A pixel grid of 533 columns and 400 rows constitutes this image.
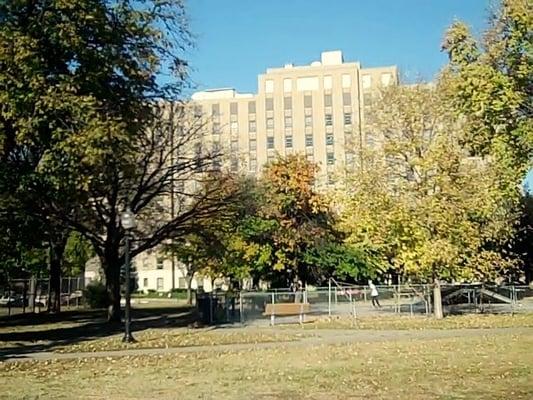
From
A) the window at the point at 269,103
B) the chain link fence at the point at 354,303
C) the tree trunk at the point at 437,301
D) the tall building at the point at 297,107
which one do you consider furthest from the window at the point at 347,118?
the tree trunk at the point at 437,301

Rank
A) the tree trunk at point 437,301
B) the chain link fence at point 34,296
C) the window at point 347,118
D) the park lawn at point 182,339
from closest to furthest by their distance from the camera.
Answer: the park lawn at point 182,339, the tree trunk at point 437,301, the chain link fence at point 34,296, the window at point 347,118

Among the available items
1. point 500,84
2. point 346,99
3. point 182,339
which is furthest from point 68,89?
point 346,99

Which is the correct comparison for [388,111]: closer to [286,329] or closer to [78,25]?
[286,329]

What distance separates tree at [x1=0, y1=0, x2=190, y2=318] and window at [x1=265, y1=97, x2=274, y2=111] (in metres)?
118

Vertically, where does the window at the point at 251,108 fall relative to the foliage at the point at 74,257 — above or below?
above

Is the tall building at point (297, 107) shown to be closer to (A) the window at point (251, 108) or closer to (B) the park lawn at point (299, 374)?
(A) the window at point (251, 108)

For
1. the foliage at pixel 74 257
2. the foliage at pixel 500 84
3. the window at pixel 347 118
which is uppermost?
the window at pixel 347 118

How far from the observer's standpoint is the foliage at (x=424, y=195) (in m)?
32.1

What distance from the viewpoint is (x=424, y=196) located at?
32.8 meters

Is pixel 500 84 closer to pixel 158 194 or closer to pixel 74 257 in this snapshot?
pixel 158 194

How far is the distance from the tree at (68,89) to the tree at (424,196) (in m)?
11.8

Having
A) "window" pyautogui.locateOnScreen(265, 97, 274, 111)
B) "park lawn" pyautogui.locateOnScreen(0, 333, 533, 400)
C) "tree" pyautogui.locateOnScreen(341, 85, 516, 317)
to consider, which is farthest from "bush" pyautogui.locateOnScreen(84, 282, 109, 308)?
"window" pyautogui.locateOnScreen(265, 97, 274, 111)

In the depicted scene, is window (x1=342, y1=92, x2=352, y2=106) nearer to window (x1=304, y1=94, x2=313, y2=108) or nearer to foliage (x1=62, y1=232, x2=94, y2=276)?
window (x1=304, y1=94, x2=313, y2=108)

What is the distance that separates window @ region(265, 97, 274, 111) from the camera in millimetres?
143125
